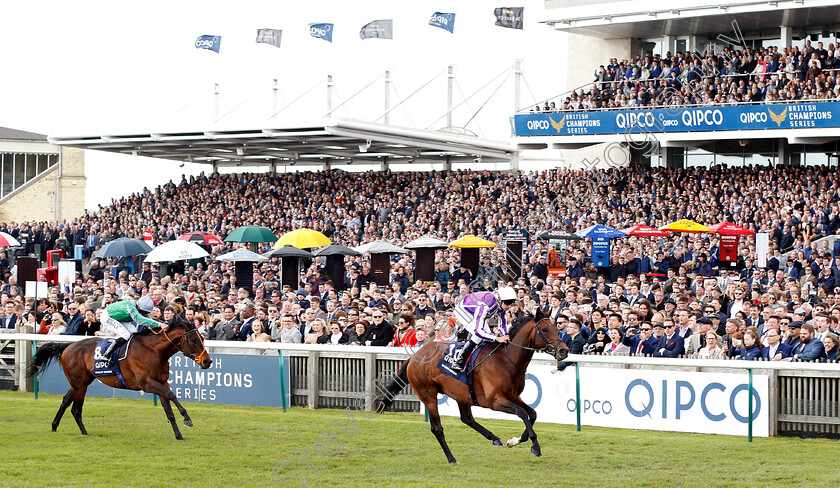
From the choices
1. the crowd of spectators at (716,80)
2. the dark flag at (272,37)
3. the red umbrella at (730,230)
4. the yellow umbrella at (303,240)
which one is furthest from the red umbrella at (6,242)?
the red umbrella at (730,230)

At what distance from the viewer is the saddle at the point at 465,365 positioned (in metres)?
8.92

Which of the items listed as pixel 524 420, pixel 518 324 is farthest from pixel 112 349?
pixel 524 420

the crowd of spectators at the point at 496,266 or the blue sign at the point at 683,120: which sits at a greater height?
the blue sign at the point at 683,120

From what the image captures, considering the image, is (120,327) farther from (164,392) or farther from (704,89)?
(704,89)

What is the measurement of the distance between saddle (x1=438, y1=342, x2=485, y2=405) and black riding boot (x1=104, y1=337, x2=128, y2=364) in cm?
359

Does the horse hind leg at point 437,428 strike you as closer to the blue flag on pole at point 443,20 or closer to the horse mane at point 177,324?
the horse mane at point 177,324

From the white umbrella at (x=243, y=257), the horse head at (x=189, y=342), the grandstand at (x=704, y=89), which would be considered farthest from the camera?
the grandstand at (x=704, y=89)

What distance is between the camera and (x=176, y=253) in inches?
848

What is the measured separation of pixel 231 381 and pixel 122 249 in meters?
11.3

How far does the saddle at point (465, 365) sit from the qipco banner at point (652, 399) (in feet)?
6.62

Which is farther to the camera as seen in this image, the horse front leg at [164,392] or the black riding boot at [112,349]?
the black riding boot at [112,349]


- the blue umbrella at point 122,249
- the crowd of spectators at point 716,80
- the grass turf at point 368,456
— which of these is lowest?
the grass turf at point 368,456

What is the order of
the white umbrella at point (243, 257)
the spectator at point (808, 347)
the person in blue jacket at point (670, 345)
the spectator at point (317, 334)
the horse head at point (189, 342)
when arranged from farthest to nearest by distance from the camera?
1. the white umbrella at point (243, 257)
2. the spectator at point (317, 334)
3. the person in blue jacket at point (670, 345)
4. the horse head at point (189, 342)
5. the spectator at point (808, 347)

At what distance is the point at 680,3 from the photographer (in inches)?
1137
